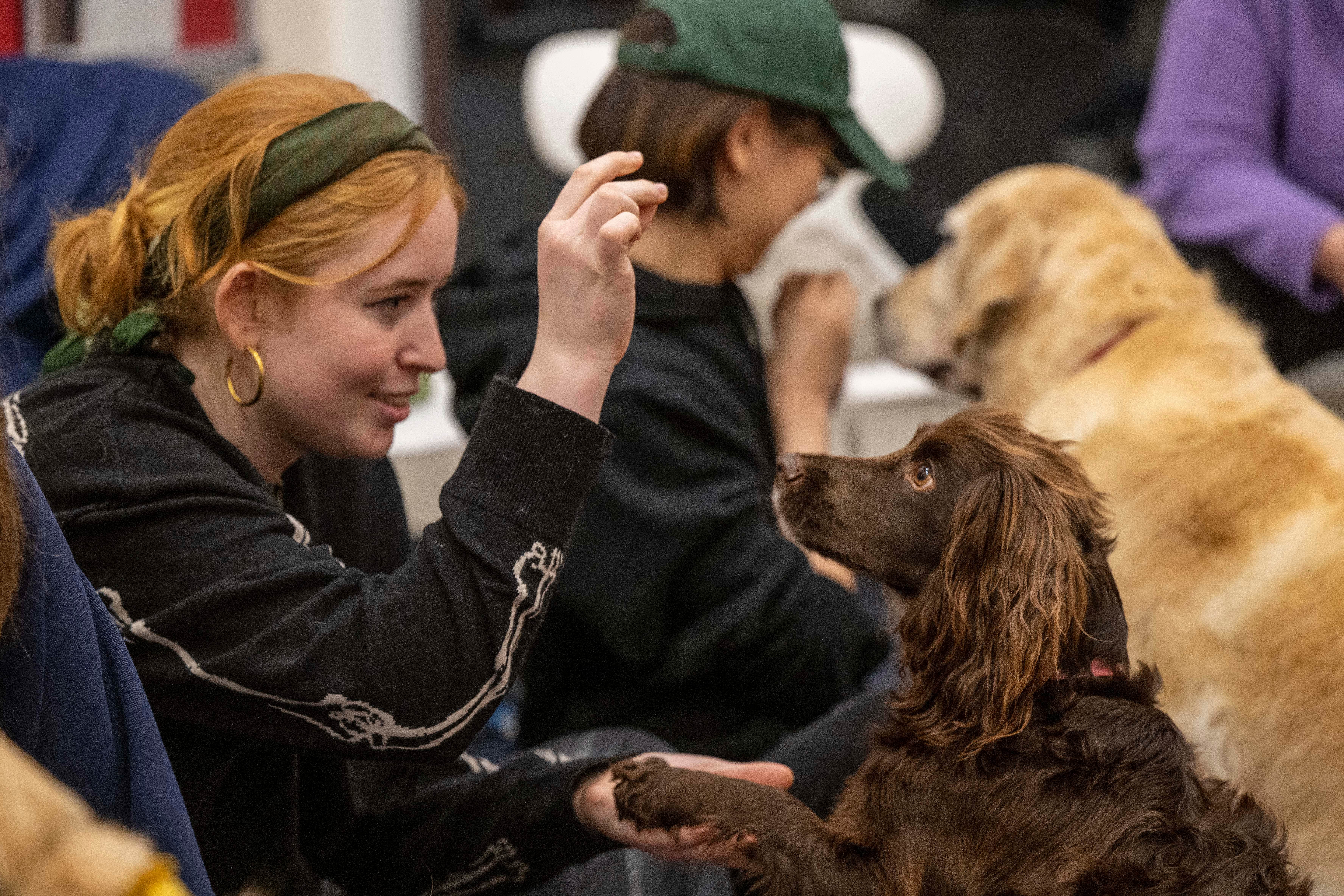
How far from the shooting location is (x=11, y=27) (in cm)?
278

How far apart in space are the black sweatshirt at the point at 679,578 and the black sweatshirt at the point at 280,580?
23.5 inches

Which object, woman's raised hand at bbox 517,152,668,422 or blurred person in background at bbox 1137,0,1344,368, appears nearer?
woman's raised hand at bbox 517,152,668,422

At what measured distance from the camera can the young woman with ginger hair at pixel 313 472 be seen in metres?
0.98

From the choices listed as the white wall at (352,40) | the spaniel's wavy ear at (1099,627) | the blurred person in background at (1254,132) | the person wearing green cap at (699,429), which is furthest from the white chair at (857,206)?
the spaniel's wavy ear at (1099,627)

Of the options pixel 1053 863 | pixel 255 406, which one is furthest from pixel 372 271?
pixel 1053 863

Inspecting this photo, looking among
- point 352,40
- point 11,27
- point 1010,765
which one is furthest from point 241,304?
point 352,40

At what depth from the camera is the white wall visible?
355 centimetres

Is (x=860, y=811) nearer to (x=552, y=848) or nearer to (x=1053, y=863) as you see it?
(x=1053, y=863)

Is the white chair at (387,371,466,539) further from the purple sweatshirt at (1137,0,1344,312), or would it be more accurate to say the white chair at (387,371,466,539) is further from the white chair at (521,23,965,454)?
the purple sweatshirt at (1137,0,1344,312)

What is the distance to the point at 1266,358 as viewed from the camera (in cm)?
185

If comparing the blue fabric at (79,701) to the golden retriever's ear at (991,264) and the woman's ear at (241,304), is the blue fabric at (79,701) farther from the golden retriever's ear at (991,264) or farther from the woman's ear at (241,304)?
the golden retriever's ear at (991,264)

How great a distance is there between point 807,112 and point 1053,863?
→ 1.14 m

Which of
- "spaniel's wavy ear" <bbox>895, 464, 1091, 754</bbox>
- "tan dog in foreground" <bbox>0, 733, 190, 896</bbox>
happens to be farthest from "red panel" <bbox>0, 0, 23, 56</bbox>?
"tan dog in foreground" <bbox>0, 733, 190, 896</bbox>

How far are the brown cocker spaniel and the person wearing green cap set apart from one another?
0.36 metres
